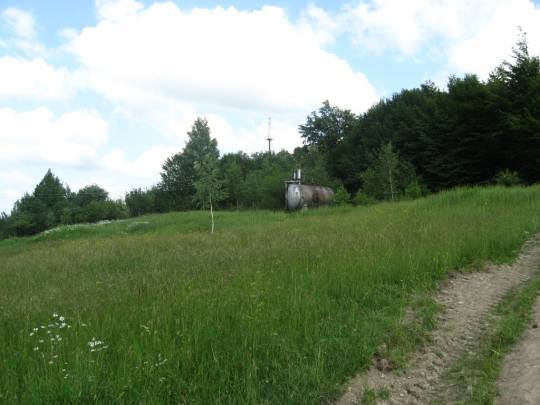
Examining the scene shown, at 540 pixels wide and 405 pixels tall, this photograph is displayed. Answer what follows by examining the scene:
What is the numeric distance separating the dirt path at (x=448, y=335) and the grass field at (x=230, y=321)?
0.63ft

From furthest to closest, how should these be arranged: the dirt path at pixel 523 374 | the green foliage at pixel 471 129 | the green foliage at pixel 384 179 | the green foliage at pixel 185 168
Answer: the green foliage at pixel 185 168 → the green foliage at pixel 471 129 → the green foliage at pixel 384 179 → the dirt path at pixel 523 374

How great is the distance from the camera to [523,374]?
449 centimetres

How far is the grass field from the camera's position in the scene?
13.5 ft

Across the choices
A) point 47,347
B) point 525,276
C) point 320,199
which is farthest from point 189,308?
point 320,199

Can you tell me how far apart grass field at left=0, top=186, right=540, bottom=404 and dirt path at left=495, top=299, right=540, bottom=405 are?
102cm

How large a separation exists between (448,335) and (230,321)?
2.65 metres

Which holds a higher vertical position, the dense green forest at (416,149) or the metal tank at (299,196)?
the dense green forest at (416,149)

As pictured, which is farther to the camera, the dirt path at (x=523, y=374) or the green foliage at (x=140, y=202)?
the green foliage at (x=140, y=202)

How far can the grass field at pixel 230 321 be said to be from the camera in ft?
13.5

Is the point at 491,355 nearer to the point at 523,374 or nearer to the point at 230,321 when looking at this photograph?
the point at 523,374

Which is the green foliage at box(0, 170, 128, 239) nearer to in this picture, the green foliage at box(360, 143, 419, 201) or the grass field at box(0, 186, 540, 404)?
the green foliage at box(360, 143, 419, 201)

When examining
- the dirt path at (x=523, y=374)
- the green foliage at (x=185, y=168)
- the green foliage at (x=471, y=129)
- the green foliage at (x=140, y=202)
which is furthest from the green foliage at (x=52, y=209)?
the dirt path at (x=523, y=374)

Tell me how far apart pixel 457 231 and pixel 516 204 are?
668cm

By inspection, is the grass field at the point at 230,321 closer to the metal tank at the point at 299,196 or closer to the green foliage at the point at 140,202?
the metal tank at the point at 299,196
